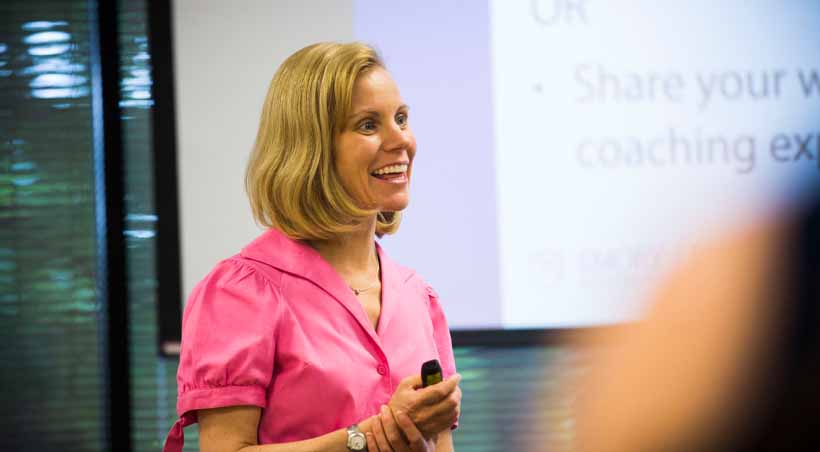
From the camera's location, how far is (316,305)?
1.30 m

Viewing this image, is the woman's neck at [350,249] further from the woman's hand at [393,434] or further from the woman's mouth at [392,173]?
the woman's hand at [393,434]

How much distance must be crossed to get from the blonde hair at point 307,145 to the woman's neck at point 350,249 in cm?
6

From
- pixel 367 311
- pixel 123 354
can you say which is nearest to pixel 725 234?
pixel 367 311

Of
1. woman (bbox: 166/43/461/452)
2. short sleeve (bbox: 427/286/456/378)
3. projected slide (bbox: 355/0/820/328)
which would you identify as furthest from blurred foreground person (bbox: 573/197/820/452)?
woman (bbox: 166/43/461/452)

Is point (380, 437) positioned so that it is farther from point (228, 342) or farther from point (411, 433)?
point (228, 342)

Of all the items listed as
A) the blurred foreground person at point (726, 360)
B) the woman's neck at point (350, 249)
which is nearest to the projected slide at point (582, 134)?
the blurred foreground person at point (726, 360)

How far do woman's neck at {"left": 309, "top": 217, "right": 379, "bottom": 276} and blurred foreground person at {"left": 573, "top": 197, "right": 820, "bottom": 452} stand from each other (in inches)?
65.8

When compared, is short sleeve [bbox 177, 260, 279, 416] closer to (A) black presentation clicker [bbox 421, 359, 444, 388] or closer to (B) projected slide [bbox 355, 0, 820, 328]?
(A) black presentation clicker [bbox 421, 359, 444, 388]

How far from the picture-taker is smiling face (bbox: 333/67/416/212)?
133cm

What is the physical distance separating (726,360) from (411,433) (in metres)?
2.05

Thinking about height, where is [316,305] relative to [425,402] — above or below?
above

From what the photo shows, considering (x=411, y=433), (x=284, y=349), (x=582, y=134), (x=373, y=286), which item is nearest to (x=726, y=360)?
(x=582, y=134)

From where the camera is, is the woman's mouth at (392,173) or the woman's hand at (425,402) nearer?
the woman's hand at (425,402)

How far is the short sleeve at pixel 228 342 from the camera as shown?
3.96 feet
